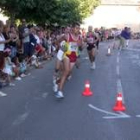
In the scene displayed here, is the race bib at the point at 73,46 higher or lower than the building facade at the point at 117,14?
higher

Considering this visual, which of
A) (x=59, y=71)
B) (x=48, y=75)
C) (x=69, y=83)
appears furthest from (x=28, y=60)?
(x=59, y=71)

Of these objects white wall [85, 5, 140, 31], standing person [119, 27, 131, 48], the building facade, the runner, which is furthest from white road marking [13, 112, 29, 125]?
white wall [85, 5, 140, 31]

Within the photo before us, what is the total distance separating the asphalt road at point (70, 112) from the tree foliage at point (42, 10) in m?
6.36

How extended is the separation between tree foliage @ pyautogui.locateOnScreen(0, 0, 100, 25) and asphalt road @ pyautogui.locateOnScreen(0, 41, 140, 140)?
6.36m

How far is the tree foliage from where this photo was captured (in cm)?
2123

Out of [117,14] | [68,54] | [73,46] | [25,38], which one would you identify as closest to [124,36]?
[25,38]

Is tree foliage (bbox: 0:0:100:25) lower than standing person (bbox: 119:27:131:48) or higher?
higher

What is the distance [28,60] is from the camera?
1812 cm

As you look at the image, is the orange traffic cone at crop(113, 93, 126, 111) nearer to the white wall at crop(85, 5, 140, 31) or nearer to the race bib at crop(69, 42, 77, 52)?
the race bib at crop(69, 42, 77, 52)

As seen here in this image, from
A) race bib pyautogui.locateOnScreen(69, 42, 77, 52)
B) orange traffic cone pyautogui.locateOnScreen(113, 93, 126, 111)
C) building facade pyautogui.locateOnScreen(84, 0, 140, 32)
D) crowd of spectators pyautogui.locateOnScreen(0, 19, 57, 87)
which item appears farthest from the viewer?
building facade pyautogui.locateOnScreen(84, 0, 140, 32)

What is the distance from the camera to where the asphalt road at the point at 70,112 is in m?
7.92

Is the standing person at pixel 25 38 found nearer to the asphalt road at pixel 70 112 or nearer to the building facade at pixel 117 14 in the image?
the asphalt road at pixel 70 112

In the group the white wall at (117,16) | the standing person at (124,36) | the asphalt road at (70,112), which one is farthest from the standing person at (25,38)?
the white wall at (117,16)

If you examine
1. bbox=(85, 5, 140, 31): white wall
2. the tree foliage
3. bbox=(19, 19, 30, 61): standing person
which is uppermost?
the tree foliage
